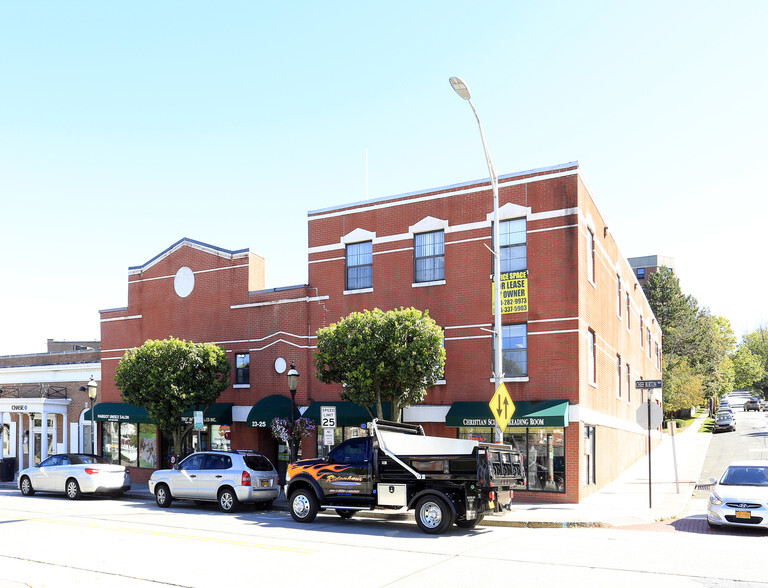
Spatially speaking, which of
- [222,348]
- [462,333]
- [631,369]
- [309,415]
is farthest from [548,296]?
[631,369]

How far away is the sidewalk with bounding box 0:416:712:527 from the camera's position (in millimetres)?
16938

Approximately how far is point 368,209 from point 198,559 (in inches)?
628

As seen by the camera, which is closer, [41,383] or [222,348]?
[222,348]

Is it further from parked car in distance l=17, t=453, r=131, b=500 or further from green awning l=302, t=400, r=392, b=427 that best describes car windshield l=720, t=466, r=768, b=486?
parked car in distance l=17, t=453, r=131, b=500

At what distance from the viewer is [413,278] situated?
2464 centimetres

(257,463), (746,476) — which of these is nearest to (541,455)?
(746,476)

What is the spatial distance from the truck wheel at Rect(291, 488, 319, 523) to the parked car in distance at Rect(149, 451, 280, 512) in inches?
111

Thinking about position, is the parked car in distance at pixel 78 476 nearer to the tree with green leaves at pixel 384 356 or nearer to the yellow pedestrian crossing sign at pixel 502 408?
the tree with green leaves at pixel 384 356

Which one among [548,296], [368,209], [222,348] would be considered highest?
[368,209]

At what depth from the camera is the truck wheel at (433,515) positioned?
14898 mm

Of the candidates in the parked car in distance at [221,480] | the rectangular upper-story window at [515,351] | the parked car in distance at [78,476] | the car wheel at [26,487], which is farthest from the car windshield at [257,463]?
the car wheel at [26,487]

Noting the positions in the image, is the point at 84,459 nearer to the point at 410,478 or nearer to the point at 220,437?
the point at 220,437

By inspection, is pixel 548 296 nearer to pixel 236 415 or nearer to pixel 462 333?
pixel 462 333

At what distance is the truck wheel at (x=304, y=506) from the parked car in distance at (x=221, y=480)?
2.83 m
